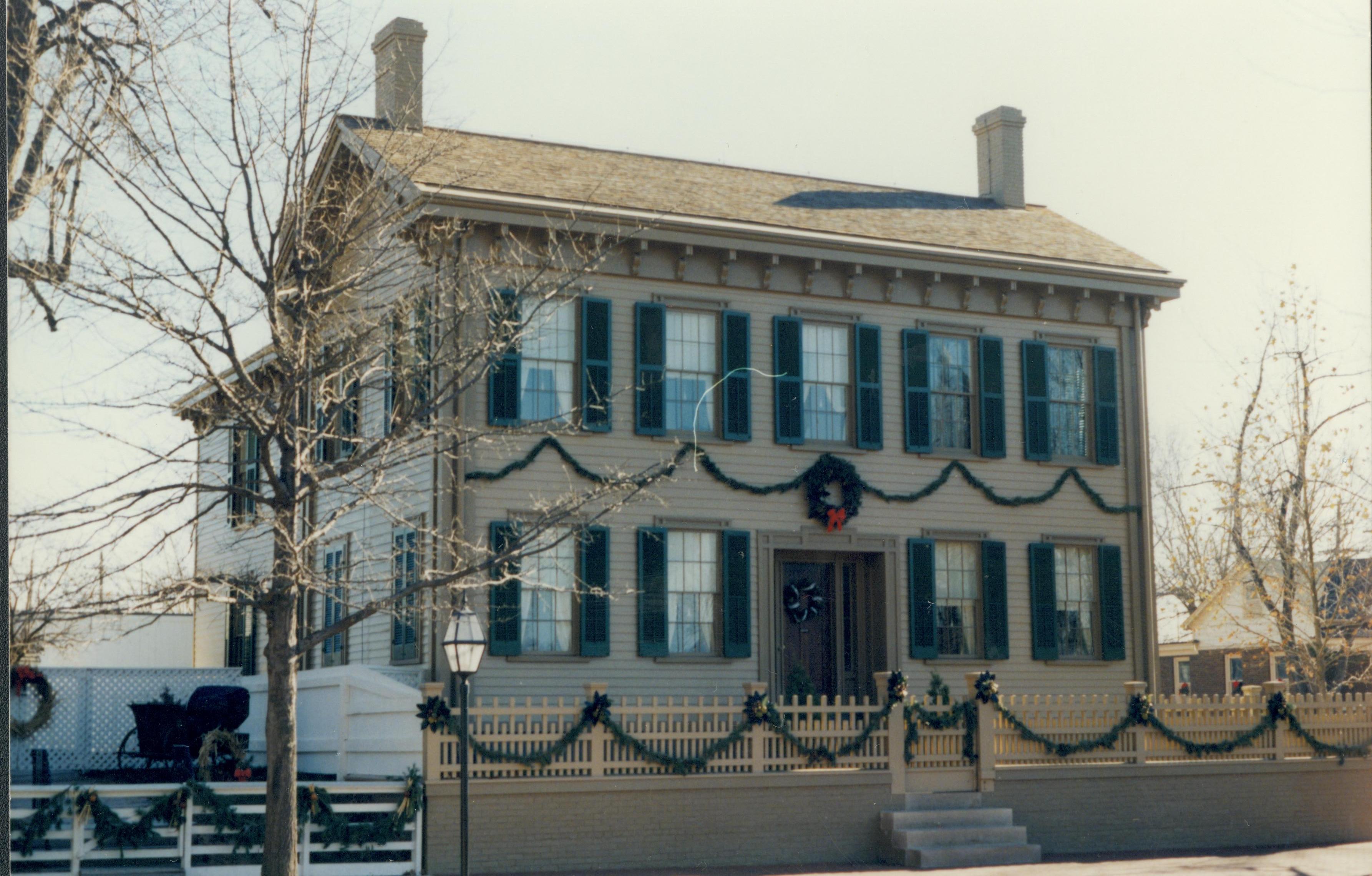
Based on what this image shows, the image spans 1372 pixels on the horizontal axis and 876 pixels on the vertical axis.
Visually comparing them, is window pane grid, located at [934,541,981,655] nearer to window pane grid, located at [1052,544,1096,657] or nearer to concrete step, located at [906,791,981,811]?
window pane grid, located at [1052,544,1096,657]

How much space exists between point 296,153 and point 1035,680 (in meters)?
11.9

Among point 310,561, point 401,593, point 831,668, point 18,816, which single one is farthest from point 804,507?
point 18,816

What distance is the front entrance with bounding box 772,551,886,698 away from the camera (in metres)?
18.8

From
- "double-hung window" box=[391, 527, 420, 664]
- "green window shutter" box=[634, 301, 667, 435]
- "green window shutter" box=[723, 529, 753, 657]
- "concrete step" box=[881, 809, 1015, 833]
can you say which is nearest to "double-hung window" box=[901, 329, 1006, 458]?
"green window shutter" box=[723, 529, 753, 657]

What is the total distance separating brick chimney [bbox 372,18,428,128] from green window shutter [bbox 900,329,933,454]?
6.85m

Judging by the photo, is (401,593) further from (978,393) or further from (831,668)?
(978,393)

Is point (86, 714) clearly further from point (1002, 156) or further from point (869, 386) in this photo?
point (1002, 156)

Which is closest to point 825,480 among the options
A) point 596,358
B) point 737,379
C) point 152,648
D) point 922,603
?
point 737,379

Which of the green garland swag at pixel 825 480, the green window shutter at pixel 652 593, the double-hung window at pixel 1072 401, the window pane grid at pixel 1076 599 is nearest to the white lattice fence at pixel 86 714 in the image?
the green garland swag at pixel 825 480

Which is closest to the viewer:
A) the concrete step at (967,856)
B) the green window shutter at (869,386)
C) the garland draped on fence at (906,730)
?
the garland draped on fence at (906,730)

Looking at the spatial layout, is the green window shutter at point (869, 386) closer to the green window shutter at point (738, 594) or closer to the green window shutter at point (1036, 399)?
the green window shutter at point (738, 594)

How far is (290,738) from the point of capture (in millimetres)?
12500

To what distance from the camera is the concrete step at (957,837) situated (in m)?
15.5

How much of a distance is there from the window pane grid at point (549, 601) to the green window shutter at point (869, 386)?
4158 millimetres
